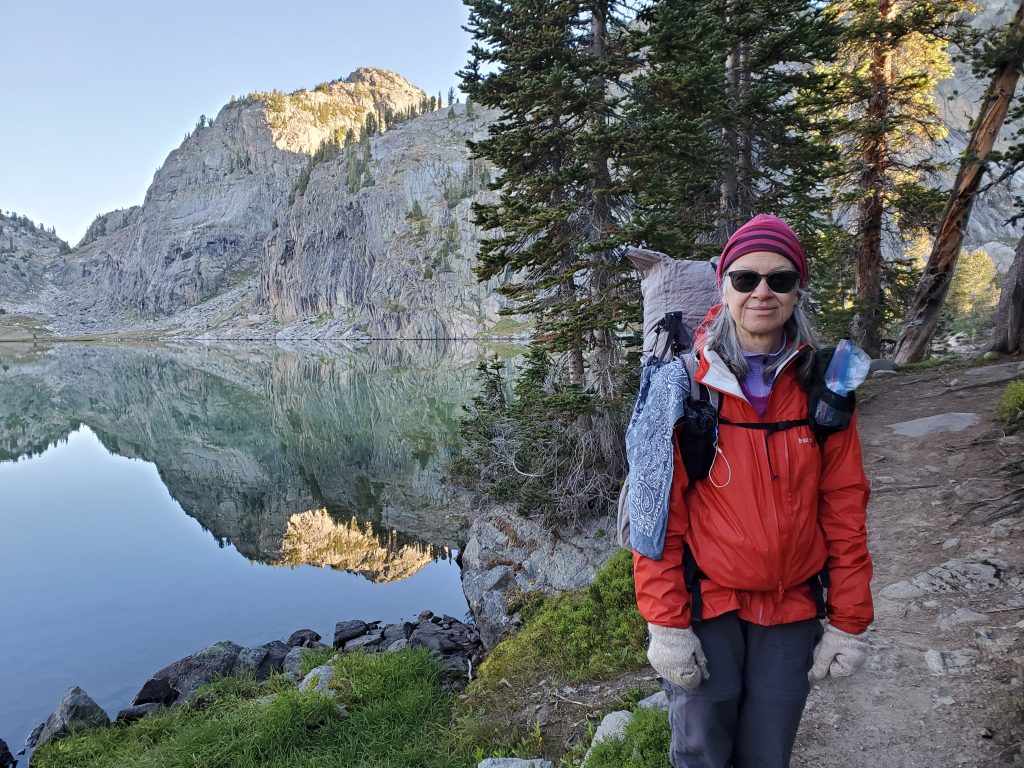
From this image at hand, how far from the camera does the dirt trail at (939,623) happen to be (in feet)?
10.9

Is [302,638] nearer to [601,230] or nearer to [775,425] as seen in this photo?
[601,230]

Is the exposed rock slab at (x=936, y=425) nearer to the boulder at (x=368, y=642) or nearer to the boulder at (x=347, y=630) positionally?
the boulder at (x=368, y=642)

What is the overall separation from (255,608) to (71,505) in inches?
509

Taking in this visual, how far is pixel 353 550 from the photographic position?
1473 cm

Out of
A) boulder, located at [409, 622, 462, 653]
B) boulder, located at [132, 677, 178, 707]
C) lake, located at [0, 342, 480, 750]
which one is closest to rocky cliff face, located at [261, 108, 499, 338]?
lake, located at [0, 342, 480, 750]

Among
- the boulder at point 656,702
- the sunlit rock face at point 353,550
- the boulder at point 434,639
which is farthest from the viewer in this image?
the sunlit rock face at point 353,550

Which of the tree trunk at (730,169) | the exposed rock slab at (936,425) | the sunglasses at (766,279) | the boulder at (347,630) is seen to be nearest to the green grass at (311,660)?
the boulder at (347,630)

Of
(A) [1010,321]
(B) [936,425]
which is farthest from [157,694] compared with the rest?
(A) [1010,321]

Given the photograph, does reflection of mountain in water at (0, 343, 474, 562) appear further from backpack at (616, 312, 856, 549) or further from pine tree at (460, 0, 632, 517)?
backpack at (616, 312, 856, 549)

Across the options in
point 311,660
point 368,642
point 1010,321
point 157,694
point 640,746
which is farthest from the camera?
point 1010,321

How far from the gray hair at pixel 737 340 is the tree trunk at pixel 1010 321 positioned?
1204 cm

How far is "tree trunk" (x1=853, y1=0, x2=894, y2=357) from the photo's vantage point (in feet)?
42.0

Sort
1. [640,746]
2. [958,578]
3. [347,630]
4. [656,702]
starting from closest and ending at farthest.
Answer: [640,746], [656,702], [958,578], [347,630]

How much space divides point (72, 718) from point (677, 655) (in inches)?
368
